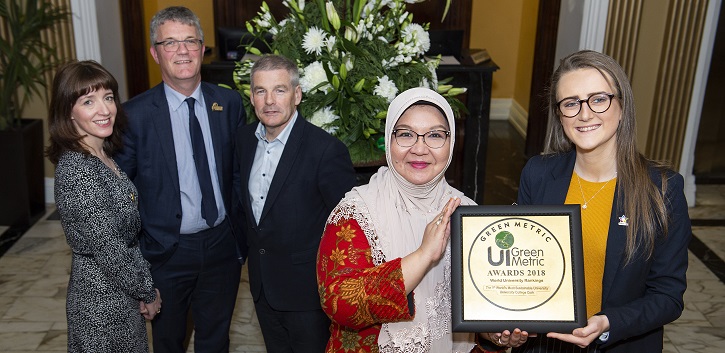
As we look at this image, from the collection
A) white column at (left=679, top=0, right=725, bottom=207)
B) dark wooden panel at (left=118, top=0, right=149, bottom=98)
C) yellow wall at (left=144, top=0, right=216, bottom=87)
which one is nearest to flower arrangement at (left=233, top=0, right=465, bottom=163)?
white column at (left=679, top=0, right=725, bottom=207)

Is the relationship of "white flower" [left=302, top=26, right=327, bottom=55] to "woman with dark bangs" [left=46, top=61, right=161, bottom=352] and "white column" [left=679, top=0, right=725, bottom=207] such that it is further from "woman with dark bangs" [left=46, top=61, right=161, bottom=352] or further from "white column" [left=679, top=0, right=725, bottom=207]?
"white column" [left=679, top=0, right=725, bottom=207]

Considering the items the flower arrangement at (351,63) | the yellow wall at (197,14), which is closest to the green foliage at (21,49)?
the yellow wall at (197,14)

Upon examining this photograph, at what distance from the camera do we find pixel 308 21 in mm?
3301

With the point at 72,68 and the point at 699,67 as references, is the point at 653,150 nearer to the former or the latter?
the point at 699,67

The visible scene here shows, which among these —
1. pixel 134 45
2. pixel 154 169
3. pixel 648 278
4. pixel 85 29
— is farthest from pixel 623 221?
pixel 134 45

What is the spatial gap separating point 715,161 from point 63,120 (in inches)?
217

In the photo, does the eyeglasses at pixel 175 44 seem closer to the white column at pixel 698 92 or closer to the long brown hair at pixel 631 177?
the long brown hair at pixel 631 177

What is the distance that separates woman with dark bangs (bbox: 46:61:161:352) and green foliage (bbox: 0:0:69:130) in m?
2.63

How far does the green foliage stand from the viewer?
4844 millimetres

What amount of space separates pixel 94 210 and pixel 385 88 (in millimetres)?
1305

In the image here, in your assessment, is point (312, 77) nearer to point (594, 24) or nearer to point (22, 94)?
point (594, 24)

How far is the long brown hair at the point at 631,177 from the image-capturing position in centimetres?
196

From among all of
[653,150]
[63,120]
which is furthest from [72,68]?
[653,150]

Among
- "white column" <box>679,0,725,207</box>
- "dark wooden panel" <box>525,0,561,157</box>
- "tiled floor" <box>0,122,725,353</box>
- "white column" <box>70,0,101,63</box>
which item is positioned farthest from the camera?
"dark wooden panel" <box>525,0,561,157</box>
